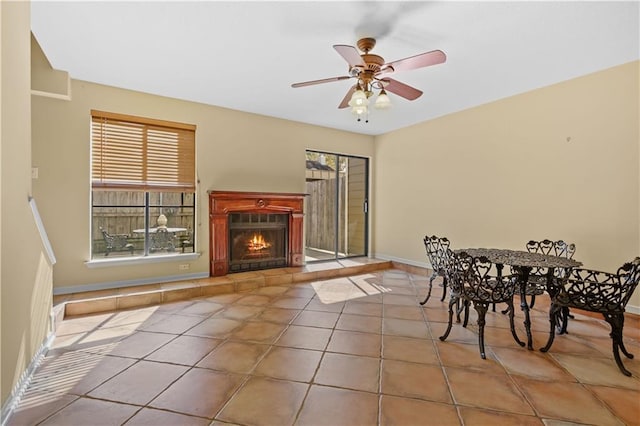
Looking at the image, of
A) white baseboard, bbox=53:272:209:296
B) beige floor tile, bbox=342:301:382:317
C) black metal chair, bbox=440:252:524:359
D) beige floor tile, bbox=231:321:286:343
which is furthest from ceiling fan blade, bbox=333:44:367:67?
white baseboard, bbox=53:272:209:296

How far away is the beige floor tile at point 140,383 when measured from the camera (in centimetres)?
190

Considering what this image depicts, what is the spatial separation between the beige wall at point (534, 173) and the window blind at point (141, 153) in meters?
3.73

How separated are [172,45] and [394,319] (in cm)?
346

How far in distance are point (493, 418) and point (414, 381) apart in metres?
0.49

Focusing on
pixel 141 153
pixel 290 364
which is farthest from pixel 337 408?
pixel 141 153

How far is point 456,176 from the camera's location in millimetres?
4852

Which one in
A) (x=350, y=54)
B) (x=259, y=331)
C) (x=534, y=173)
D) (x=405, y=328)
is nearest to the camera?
(x=350, y=54)

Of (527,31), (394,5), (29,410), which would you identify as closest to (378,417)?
(29,410)

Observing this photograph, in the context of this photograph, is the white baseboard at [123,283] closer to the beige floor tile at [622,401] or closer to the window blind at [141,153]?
the window blind at [141,153]

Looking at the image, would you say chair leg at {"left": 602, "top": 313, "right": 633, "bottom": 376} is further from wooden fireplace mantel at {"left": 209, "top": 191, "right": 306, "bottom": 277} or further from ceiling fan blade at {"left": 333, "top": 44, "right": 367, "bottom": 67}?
wooden fireplace mantel at {"left": 209, "top": 191, "right": 306, "bottom": 277}

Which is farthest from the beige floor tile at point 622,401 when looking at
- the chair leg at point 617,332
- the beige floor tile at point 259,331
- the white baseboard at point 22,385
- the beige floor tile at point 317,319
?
the white baseboard at point 22,385

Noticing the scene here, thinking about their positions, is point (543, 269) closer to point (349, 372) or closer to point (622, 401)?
point (622, 401)

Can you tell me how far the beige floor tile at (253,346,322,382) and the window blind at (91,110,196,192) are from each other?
9.53 ft

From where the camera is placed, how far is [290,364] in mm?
2303
